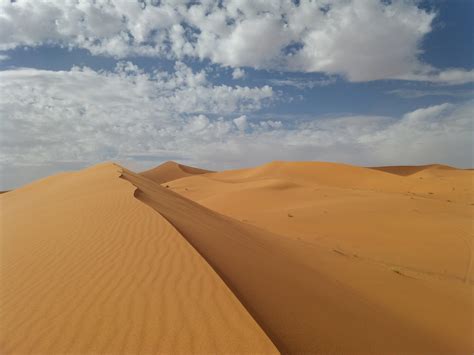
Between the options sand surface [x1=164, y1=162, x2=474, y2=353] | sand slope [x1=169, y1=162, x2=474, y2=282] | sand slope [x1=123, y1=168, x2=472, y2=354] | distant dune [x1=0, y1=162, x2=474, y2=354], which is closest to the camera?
distant dune [x1=0, y1=162, x2=474, y2=354]

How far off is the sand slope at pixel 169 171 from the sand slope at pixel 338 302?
156 ft

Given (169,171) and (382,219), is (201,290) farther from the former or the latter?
(169,171)

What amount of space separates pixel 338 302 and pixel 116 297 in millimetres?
3186

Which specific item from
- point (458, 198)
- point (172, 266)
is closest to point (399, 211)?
point (458, 198)

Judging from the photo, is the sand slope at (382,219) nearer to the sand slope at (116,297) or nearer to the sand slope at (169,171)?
the sand slope at (116,297)

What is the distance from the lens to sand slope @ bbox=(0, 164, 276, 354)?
301 cm

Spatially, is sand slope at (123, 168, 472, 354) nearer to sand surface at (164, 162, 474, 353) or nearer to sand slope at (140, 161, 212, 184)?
sand surface at (164, 162, 474, 353)

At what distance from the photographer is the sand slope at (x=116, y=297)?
9.86 ft

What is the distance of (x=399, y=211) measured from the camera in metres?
15.3

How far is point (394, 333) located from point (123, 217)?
17.3 ft

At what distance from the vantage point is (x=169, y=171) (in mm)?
60156

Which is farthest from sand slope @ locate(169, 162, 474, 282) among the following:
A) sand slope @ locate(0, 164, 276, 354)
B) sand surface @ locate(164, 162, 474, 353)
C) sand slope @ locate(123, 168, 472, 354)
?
sand slope @ locate(0, 164, 276, 354)

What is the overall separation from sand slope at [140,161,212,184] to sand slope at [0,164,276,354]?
47.9m

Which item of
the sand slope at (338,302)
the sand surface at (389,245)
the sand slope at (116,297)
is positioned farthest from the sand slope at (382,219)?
the sand slope at (116,297)
